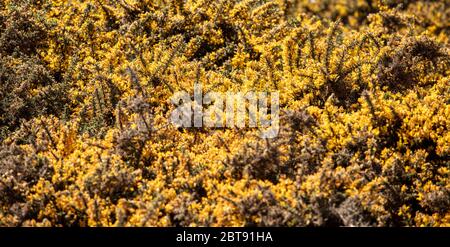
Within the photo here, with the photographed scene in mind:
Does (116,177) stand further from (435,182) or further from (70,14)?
(70,14)

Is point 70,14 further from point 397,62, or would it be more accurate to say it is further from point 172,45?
point 397,62

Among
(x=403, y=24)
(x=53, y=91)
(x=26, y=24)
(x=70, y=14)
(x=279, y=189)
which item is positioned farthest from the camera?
(x=403, y=24)

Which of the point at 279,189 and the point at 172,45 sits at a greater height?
the point at 172,45

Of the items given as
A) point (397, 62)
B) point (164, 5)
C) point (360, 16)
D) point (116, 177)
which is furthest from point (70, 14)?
point (360, 16)

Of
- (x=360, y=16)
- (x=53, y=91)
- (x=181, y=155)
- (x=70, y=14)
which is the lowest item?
(x=181, y=155)

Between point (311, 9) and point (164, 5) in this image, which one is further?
point (311, 9)

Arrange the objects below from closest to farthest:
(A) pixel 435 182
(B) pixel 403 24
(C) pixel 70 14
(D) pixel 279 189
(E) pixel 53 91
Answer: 1. (D) pixel 279 189
2. (A) pixel 435 182
3. (E) pixel 53 91
4. (C) pixel 70 14
5. (B) pixel 403 24
